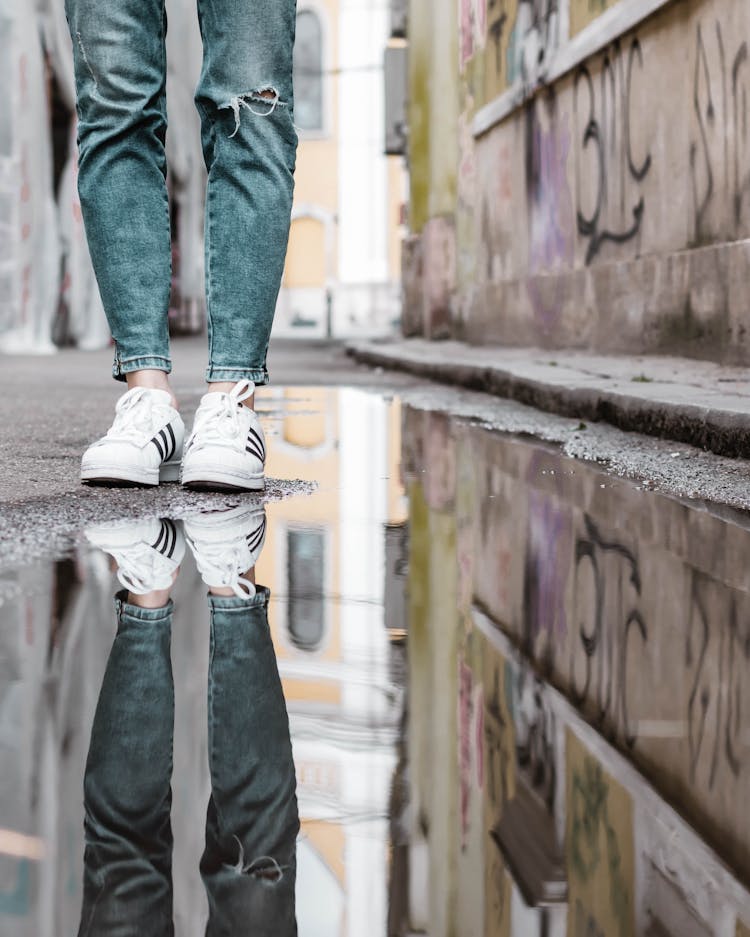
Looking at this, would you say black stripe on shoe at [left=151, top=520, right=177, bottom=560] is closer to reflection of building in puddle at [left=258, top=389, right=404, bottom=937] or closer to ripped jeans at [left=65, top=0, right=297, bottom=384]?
reflection of building in puddle at [left=258, top=389, right=404, bottom=937]

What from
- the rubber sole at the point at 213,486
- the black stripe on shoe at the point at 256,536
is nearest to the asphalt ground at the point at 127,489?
the rubber sole at the point at 213,486

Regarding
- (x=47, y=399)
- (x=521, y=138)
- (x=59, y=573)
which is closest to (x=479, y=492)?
(x=59, y=573)

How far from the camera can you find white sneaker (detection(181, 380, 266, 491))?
103 inches

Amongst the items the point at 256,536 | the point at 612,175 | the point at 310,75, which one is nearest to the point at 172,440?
the point at 256,536

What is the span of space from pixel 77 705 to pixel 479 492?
5.18ft

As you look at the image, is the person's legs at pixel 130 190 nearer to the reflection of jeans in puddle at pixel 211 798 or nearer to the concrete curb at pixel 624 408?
the concrete curb at pixel 624 408

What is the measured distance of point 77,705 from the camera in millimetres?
1350

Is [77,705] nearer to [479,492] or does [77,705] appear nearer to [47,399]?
[479,492]

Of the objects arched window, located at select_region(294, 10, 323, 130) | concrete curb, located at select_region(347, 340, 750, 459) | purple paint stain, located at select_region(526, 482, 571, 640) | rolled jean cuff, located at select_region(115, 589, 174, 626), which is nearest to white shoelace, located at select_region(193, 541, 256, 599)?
rolled jean cuff, located at select_region(115, 589, 174, 626)

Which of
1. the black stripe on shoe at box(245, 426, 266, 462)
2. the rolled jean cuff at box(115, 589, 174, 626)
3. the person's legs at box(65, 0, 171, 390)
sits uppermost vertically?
A: the person's legs at box(65, 0, 171, 390)

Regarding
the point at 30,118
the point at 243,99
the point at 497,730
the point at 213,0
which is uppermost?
the point at 30,118

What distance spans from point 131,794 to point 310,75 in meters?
28.7

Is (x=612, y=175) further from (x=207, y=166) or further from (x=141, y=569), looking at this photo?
(x=141, y=569)

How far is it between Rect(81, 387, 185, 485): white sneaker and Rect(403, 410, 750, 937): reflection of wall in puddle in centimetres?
51
